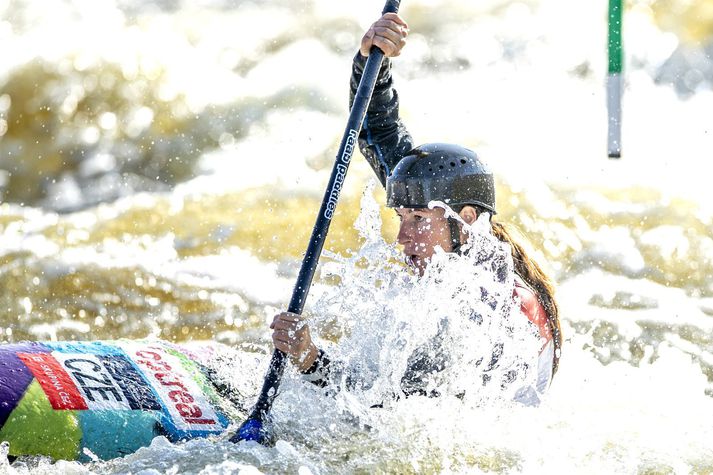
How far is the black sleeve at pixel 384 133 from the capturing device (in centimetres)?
546

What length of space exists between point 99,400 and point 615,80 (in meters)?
2.79

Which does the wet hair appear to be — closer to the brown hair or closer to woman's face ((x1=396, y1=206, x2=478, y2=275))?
the brown hair

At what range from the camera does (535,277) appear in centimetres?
510

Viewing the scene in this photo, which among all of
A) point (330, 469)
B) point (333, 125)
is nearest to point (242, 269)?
point (333, 125)

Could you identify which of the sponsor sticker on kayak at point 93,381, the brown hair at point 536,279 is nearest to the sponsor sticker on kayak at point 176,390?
the sponsor sticker on kayak at point 93,381

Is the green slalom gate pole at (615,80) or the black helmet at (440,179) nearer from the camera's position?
the black helmet at (440,179)

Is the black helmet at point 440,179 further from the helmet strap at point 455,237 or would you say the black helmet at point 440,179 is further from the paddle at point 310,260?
the paddle at point 310,260

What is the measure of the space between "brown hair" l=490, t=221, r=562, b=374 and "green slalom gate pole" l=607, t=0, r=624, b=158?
63cm

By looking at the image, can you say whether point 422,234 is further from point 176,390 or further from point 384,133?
point 176,390

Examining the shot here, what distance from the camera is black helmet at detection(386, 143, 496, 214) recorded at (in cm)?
486

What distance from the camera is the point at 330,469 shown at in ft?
13.6

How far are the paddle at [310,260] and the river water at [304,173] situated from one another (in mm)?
426

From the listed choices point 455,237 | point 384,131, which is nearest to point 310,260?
point 455,237

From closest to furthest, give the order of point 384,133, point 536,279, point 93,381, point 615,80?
point 93,381 < point 536,279 < point 615,80 < point 384,133
